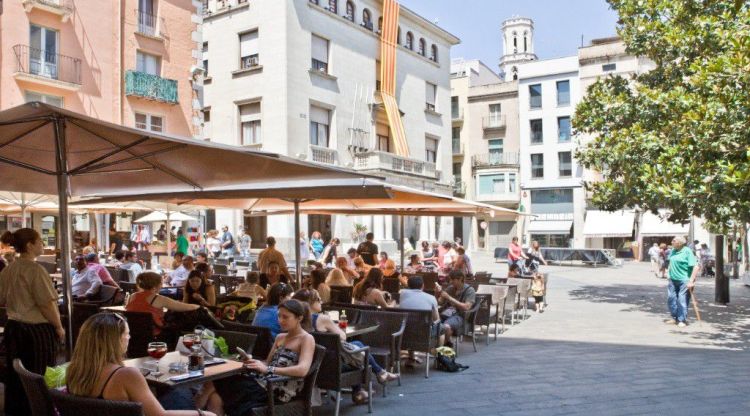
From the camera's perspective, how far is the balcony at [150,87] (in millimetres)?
23609

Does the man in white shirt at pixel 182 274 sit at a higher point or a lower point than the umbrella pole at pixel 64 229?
lower

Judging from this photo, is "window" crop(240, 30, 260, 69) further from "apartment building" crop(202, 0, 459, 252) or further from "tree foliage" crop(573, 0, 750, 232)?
"tree foliage" crop(573, 0, 750, 232)

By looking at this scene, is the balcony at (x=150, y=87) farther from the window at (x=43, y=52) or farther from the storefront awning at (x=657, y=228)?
the storefront awning at (x=657, y=228)

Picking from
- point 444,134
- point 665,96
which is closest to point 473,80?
point 444,134

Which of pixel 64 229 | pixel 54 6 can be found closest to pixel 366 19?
pixel 54 6

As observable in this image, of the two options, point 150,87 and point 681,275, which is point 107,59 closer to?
point 150,87

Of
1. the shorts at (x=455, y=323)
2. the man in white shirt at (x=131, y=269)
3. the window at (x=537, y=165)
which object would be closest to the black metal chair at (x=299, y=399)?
the shorts at (x=455, y=323)

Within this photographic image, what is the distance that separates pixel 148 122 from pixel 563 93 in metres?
34.0

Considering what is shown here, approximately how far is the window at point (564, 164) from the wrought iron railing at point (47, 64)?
36425 mm

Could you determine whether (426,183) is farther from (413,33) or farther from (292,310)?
(292,310)

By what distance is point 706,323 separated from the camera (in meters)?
12.3

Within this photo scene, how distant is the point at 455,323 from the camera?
28.6ft

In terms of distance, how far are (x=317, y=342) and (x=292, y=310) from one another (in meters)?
0.67

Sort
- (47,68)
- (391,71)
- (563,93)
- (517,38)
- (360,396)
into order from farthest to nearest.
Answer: (517,38), (563,93), (391,71), (47,68), (360,396)
